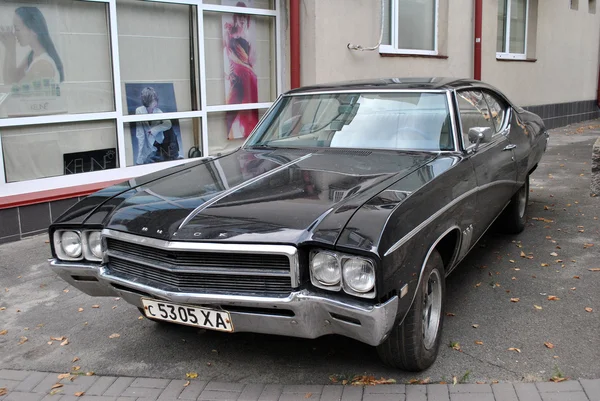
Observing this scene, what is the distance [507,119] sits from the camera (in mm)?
5547

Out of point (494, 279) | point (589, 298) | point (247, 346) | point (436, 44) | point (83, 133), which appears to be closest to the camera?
A: point (247, 346)

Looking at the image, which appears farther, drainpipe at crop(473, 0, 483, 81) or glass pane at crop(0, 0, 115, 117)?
drainpipe at crop(473, 0, 483, 81)

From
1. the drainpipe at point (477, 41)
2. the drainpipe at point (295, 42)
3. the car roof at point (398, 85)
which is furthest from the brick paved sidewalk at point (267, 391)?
the drainpipe at point (477, 41)

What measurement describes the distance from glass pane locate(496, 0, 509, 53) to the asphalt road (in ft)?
31.1

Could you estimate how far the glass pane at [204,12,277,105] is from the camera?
8.31 metres

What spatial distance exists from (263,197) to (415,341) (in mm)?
1120

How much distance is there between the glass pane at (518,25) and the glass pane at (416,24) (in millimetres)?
3817

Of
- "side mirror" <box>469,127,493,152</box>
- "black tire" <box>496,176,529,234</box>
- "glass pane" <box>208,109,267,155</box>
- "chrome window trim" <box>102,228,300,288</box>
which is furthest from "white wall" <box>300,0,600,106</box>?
"chrome window trim" <box>102,228,300,288</box>

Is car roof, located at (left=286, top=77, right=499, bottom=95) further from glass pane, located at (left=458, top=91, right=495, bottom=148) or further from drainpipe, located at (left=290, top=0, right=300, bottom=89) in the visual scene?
drainpipe, located at (left=290, top=0, right=300, bottom=89)

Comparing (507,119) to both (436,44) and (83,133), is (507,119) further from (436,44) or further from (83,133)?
(436,44)

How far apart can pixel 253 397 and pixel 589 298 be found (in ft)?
8.70

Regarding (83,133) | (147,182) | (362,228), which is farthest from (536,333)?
(83,133)

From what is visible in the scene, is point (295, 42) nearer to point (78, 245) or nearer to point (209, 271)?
point (78, 245)

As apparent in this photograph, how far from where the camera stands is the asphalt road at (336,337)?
3.42 meters
